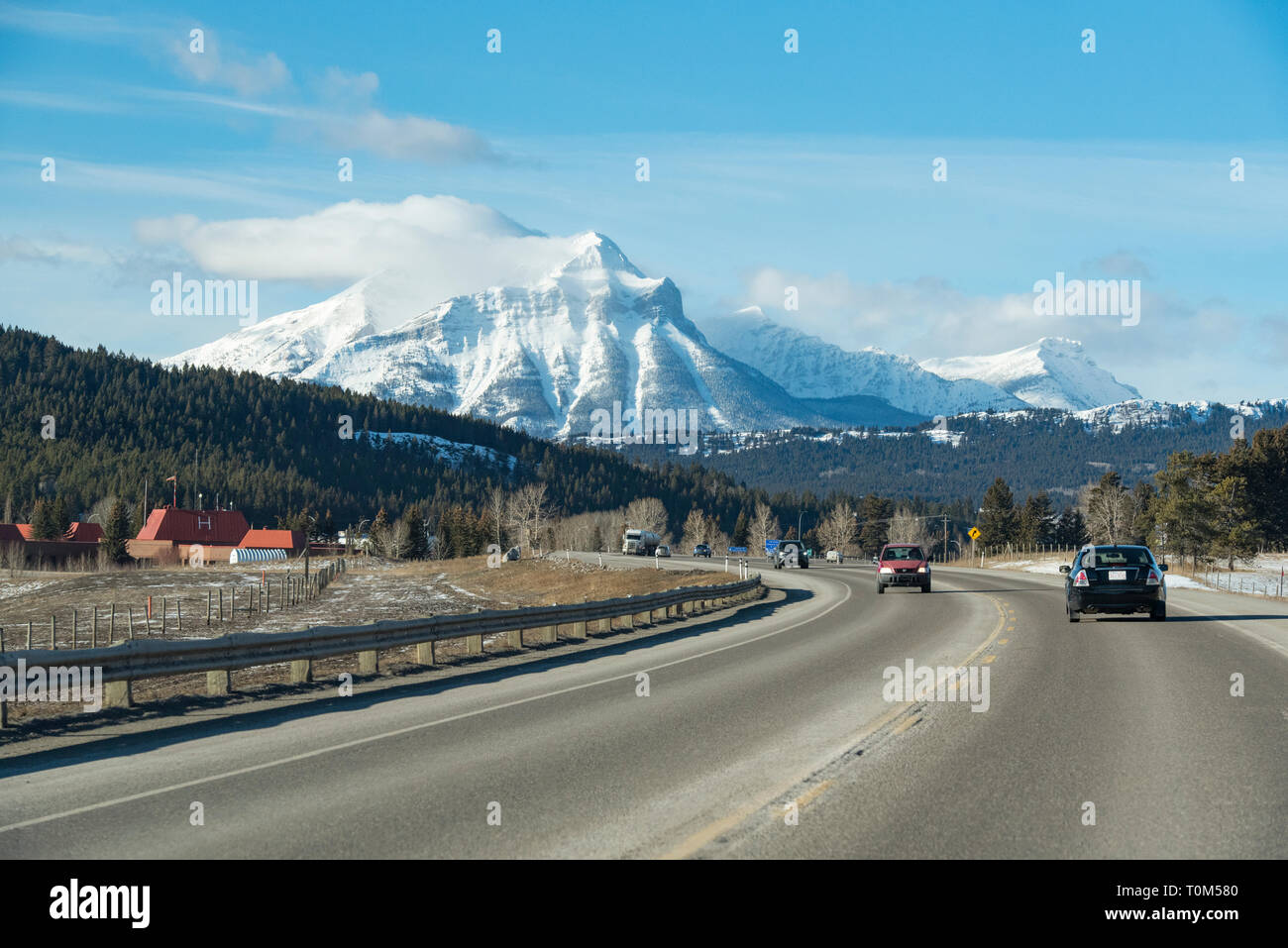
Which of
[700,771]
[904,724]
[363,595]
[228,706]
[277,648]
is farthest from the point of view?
[363,595]

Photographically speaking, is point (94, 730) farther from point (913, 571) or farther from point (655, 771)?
point (913, 571)

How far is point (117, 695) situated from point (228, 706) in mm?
1157

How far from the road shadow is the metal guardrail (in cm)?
36

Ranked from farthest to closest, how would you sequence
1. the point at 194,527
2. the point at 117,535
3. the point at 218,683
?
1. the point at 194,527
2. the point at 117,535
3. the point at 218,683

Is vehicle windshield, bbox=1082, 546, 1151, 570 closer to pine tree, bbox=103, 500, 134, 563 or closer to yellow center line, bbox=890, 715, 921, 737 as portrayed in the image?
yellow center line, bbox=890, 715, 921, 737

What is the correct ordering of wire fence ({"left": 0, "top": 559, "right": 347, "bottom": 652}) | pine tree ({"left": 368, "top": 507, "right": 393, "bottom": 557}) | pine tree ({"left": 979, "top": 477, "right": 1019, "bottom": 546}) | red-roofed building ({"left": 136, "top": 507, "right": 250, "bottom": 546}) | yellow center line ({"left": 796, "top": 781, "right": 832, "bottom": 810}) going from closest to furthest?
yellow center line ({"left": 796, "top": 781, "right": 832, "bottom": 810}), wire fence ({"left": 0, "top": 559, "right": 347, "bottom": 652}), pine tree ({"left": 368, "top": 507, "right": 393, "bottom": 557}), pine tree ({"left": 979, "top": 477, "right": 1019, "bottom": 546}), red-roofed building ({"left": 136, "top": 507, "right": 250, "bottom": 546})

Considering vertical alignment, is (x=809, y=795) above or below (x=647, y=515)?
above

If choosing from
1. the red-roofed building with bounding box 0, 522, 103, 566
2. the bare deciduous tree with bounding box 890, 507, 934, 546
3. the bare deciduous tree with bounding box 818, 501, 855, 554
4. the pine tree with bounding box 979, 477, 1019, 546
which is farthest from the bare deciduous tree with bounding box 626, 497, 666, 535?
the red-roofed building with bounding box 0, 522, 103, 566

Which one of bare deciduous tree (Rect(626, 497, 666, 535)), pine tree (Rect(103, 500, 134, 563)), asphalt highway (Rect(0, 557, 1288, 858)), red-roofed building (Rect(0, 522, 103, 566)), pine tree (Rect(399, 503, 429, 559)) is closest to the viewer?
asphalt highway (Rect(0, 557, 1288, 858))

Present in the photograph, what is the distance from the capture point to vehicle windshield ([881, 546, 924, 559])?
39.1 metres

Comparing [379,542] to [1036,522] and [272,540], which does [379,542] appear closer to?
[272,540]

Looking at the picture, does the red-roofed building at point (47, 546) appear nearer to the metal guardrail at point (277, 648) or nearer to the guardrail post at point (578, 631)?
the guardrail post at point (578, 631)

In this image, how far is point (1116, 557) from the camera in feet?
78.9

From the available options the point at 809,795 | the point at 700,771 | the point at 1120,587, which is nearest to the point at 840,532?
the point at 1120,587
